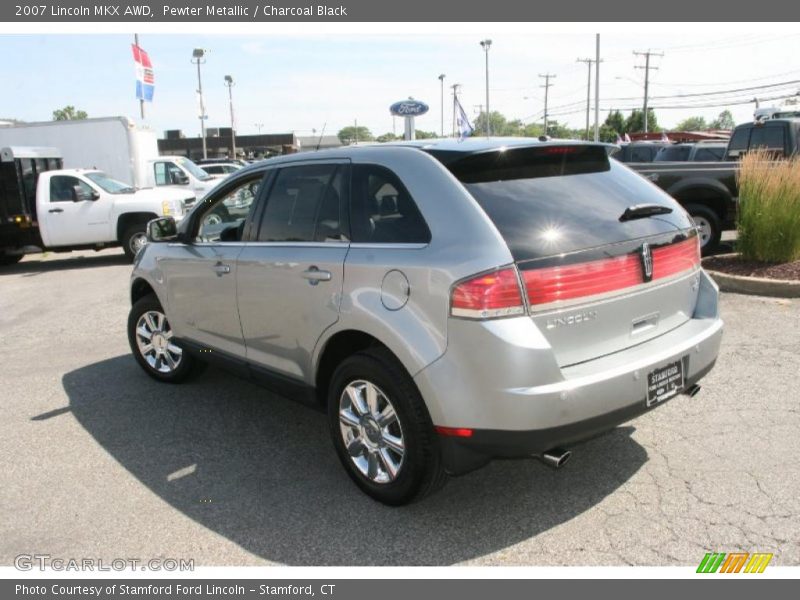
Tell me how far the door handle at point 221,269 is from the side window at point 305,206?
363 mm

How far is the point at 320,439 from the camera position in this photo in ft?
14.2

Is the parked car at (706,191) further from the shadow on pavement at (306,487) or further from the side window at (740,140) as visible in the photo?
the shadow on pavement at (306,487)

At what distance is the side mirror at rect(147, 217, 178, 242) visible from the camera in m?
5.09

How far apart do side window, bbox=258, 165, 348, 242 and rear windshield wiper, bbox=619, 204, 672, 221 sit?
146 centimetres

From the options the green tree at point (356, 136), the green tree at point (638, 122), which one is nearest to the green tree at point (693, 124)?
the green tree at point (638, 122)

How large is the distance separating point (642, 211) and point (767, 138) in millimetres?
10608

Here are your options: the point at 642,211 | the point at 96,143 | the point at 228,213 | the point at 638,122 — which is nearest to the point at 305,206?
the point at 228,213

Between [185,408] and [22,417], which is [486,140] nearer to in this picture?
[185,408]

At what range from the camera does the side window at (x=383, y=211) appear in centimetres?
321

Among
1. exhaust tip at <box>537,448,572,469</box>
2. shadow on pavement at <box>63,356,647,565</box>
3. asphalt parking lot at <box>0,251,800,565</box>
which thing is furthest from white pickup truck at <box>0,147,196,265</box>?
exhaust tip at <box>537,448,572,469</box>

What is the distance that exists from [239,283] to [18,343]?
14.1 feet

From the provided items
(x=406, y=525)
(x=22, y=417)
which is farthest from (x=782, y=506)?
(x=22, y=417)

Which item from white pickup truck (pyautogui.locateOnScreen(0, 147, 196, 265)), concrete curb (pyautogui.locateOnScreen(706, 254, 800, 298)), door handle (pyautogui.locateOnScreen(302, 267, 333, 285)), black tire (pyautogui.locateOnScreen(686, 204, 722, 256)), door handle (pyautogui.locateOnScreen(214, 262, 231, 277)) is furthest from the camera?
white pickup truck (pyautogui.locateOnScreen(0, 147, 196, 265))

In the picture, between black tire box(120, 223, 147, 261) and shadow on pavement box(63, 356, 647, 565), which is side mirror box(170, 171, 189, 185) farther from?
shadow on pavement box(63, 356, 647, 565)
